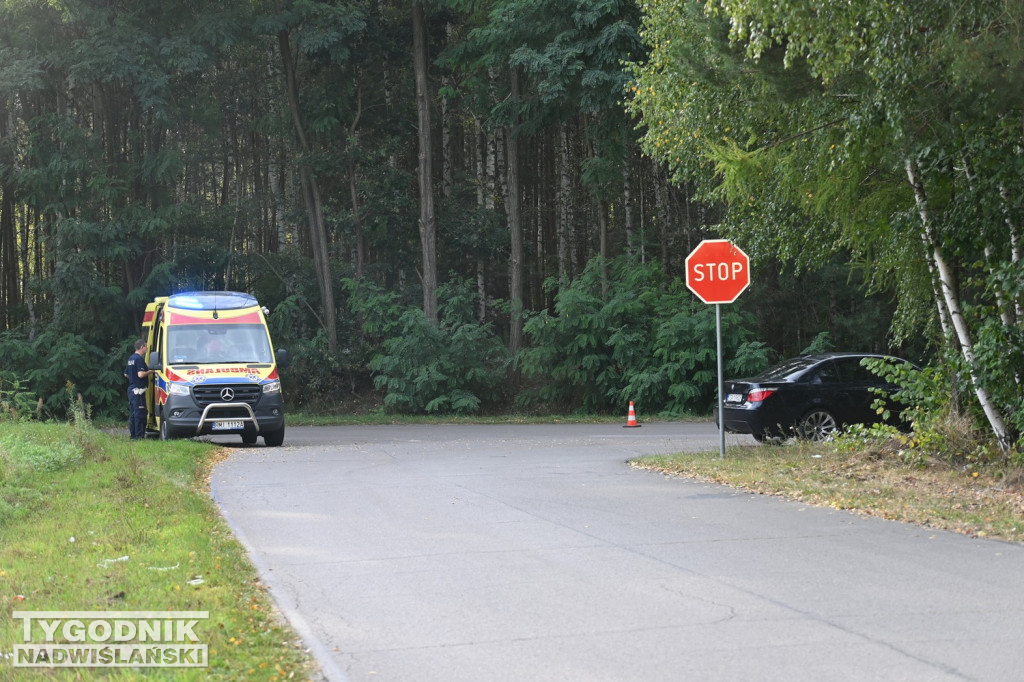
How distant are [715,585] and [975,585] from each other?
1894mm

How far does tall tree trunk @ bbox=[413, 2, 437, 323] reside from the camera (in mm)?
34844

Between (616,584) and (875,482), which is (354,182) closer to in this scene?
(875,482)

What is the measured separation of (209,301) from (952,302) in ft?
48.9

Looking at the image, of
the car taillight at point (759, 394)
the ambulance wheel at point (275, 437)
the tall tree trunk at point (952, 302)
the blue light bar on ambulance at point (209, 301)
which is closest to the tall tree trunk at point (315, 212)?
the blue light bar on ambulance at point (209, 301)

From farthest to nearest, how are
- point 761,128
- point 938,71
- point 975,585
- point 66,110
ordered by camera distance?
point 66,110 → point 761,128 → point 938,71 → point 975,585

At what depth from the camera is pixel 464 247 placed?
4069 cm

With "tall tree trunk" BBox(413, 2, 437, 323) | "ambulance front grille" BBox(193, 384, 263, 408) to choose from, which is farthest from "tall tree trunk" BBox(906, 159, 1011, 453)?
"tall tree trunk" BBox(413, 2, 437, 323)

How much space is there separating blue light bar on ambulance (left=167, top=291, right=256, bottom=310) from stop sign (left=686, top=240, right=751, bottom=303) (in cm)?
1047

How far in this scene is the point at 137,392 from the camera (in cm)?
2320

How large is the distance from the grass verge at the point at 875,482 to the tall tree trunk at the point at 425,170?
59.6 ft

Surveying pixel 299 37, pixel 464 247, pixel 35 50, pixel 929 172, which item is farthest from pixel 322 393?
pixel 929 172

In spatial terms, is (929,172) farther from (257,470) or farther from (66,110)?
(66,110)

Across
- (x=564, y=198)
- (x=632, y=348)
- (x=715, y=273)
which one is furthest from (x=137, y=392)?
(x=564, y=198)

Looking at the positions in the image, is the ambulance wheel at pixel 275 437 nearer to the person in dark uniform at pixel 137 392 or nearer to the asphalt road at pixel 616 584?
the person in dark uniform at pixel 137 392
